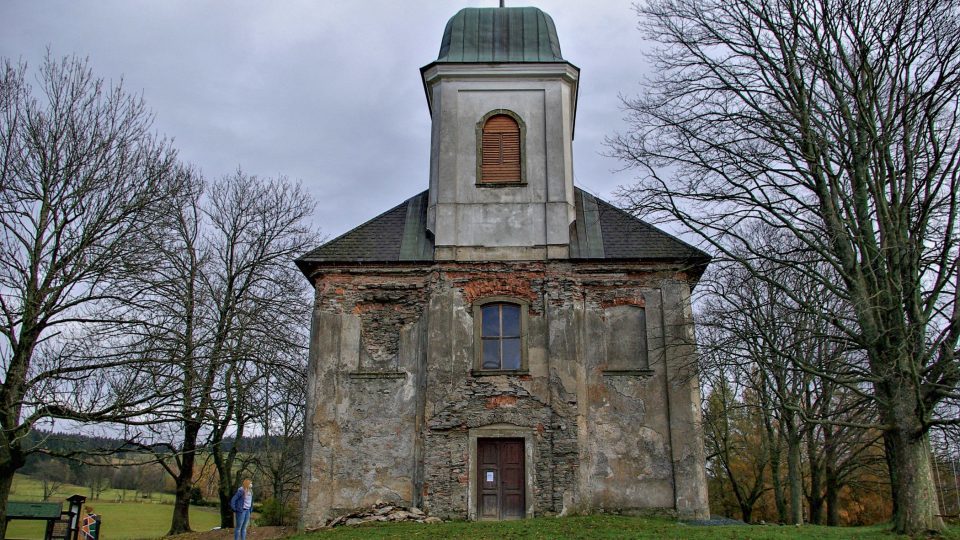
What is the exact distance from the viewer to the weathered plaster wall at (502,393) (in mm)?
16062

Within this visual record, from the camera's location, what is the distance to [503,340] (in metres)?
17.2

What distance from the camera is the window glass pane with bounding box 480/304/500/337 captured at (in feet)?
56.9

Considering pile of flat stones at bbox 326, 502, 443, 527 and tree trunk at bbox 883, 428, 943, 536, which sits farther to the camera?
pile of flat stones at bbox 326, 502, 443, 527

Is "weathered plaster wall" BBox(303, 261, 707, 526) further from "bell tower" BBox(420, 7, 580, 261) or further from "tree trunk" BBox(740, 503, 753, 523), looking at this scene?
"tree trunk" BBox(740, 503, 753, 523)

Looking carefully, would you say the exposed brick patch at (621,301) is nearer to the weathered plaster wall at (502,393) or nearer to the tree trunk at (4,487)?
the weathered plaster wall at (502,393)

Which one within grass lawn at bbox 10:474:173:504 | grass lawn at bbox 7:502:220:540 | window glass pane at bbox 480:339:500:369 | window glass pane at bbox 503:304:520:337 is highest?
window glass pane at bbox 503:304:520:337

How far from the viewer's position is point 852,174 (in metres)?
13.6

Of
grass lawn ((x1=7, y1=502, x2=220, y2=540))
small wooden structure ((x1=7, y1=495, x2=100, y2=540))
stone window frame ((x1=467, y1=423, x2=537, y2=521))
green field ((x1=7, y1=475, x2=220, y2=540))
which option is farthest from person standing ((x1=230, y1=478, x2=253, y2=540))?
grass lawn ((x1=7, y1=502, x2=220, y2=540))

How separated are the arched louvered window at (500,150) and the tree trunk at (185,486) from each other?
1114cm

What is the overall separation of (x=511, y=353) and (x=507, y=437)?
1.93 metres

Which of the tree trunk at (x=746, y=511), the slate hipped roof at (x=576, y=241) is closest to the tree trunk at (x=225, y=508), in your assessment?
the slate hipped roof at (x=576, y=241)

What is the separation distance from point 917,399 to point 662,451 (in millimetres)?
5799

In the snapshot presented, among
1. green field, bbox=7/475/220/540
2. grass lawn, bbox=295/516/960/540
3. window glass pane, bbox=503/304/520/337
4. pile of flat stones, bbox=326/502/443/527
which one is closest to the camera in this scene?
grass lawn, bbox=295/516/960/540

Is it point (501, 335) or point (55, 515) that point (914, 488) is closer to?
point (501, 335)
